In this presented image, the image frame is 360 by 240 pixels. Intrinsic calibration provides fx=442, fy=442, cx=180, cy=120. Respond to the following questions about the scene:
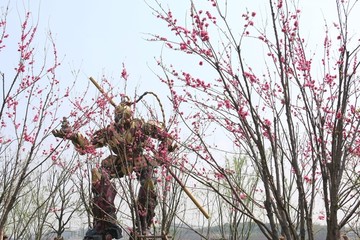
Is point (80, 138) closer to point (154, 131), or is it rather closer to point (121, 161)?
point (121, 161)

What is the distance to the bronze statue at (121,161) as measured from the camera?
7.47m

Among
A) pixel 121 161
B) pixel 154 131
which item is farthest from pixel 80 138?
pixel 154 131

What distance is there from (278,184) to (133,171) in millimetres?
4823

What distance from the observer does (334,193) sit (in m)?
2.94

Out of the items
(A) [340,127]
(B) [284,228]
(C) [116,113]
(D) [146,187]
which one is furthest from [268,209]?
(C) [116,113]

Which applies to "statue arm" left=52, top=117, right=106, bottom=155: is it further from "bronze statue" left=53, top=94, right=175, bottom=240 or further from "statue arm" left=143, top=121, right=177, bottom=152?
"statue arm" left=143, top=121, right=177, bottom=152

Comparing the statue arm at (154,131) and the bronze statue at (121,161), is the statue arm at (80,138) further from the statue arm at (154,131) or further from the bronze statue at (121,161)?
the statue arm at (154,131)

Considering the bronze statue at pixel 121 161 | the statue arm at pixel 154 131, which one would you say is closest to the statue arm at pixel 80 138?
the bronze statue at pixel 121 161

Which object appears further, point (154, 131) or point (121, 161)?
point (154, 131)

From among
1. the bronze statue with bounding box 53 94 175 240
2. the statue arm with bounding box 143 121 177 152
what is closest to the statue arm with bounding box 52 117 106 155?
the bronze statue with bounding box 53 94 175 240

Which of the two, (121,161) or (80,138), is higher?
(80,138)

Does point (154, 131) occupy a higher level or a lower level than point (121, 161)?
higher

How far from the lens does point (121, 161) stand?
772 centimetres

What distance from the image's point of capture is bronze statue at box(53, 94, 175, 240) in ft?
24.5
